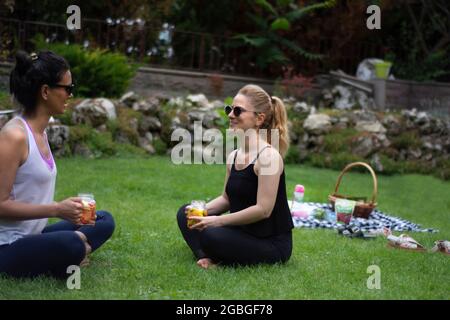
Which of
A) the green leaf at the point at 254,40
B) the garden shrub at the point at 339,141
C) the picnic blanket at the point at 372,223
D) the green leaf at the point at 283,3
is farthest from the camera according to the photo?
the green leaf at the point at 283,3

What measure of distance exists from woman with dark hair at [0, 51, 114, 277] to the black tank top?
114 cm

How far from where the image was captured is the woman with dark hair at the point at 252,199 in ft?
13.7

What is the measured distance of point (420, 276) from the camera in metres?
4.37

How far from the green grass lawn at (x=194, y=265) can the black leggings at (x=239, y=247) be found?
9cm

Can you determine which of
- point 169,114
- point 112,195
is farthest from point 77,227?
point 169,114

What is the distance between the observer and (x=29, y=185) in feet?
12.1

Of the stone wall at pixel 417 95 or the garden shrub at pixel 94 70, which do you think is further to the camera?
the stone wall at pixel 417 95

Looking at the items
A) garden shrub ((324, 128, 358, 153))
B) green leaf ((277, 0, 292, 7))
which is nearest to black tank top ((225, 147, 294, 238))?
garden shrub ((324, 128, 358, 153))

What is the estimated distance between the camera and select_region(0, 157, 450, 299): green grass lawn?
3.73 meters

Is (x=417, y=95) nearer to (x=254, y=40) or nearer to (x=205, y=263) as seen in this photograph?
(x=254, y=40)

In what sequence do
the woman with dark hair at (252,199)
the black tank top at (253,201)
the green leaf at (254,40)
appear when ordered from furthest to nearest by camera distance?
the green leaf at (254,40) → the black tank top at (253,201) → the woman with dark hair at (252,199)

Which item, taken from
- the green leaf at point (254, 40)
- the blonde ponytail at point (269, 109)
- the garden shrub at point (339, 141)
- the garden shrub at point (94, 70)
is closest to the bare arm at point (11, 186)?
the blonde ponytail at point (269, 109)

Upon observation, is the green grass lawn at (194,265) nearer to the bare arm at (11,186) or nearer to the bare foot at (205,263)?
the bare foot at (205,263)

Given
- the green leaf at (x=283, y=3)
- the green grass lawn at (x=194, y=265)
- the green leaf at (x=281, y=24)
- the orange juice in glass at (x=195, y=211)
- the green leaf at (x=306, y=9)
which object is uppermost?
the green leaf at (x=283, y=3)
